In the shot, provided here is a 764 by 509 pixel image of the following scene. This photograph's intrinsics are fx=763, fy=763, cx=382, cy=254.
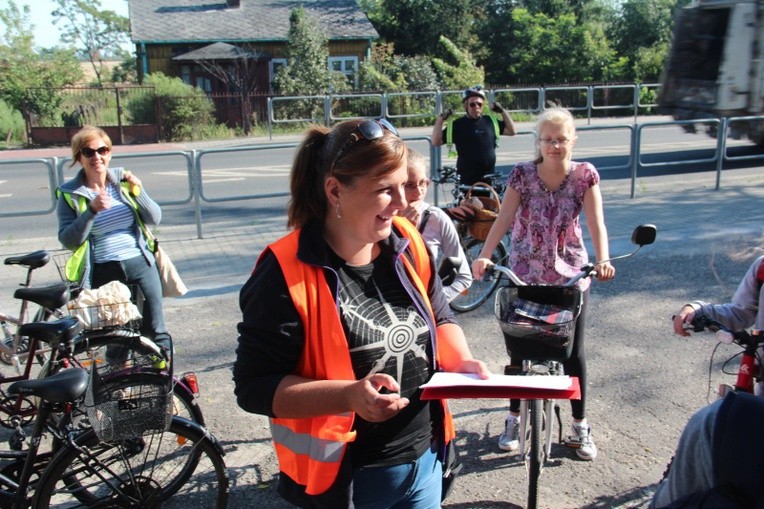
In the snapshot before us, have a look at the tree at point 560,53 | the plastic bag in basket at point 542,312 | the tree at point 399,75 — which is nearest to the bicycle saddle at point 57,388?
the plastic bag in basket at point 542,312

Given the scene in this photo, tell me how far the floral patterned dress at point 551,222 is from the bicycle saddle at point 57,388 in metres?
2.44

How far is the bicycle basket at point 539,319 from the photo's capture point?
3604 millimetres

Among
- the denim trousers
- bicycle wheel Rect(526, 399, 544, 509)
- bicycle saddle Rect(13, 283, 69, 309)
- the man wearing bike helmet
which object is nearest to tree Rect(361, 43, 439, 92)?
the man wearing bike helmet

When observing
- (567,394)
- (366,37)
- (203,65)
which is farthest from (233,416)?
(366,37)

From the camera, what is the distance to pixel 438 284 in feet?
8.63

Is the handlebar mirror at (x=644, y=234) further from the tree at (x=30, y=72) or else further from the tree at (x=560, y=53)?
the tree at (x=560, y=53)

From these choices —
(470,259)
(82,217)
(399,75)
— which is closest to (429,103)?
(399,75)

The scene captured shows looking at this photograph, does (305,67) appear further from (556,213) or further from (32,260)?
(556,213)

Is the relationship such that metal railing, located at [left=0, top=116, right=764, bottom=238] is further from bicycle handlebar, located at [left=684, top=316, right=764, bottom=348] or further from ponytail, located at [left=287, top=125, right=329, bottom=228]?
ponytail, located at [left=287, top=125, right=329, bottom=228]

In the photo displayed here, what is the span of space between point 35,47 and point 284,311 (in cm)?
3503

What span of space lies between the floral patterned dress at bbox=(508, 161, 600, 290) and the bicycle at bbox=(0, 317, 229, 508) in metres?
2.02

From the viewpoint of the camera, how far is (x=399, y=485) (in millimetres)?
2387

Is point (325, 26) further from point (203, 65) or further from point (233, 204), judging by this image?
point (233, 204)

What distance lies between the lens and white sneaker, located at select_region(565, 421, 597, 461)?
4379 mm
